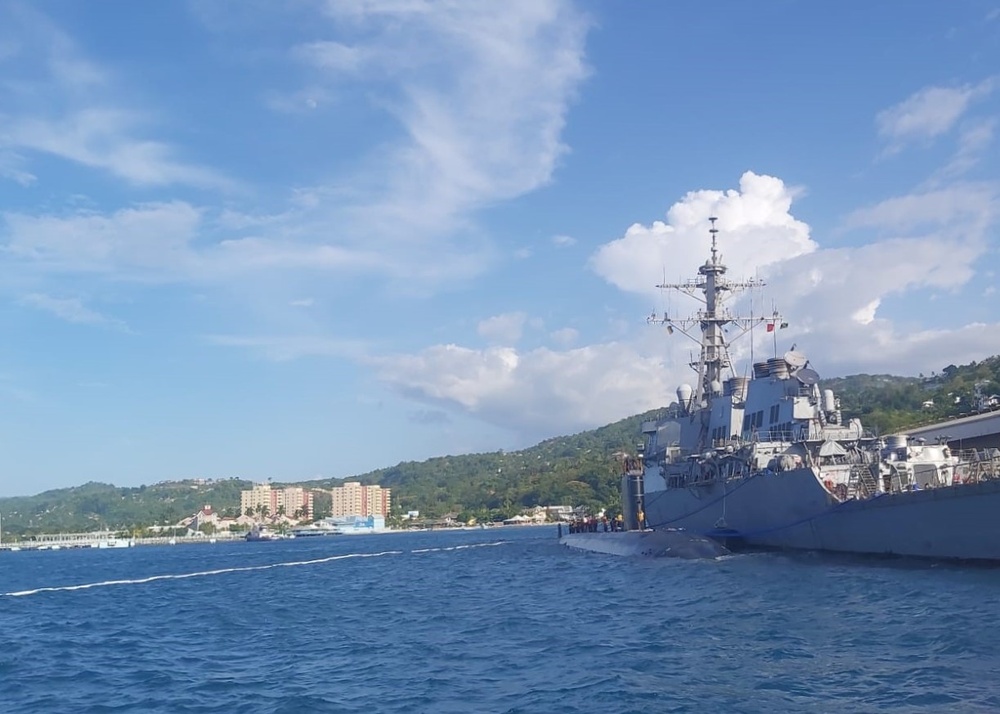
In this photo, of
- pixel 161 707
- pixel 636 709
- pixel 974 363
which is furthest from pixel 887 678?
pixel 974 363

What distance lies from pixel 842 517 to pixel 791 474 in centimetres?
328

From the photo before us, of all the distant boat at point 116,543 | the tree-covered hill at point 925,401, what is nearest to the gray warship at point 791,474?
the tree-covered hill at point 925,401

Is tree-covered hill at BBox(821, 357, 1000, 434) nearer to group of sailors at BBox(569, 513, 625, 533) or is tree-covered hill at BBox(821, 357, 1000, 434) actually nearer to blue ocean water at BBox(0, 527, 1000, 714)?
group of sailors at BBox(569, 513, 625, 533)

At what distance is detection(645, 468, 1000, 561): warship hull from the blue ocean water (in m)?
1.01

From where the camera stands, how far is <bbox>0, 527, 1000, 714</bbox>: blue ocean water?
16438 mm

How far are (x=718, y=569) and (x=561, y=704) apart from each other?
2249 cm

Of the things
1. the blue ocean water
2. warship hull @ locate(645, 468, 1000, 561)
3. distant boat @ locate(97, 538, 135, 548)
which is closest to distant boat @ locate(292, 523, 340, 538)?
distant boat @ locate(97, 538, 135, 548)

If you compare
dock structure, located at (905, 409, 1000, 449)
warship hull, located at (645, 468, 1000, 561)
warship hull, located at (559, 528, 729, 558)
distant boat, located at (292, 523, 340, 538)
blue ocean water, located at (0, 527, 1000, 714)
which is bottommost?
distant boat, located at (292, 523, 340, 538)

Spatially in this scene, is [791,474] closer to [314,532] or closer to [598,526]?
[598,526]

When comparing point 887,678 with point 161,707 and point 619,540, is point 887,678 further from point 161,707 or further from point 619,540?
point 619,540

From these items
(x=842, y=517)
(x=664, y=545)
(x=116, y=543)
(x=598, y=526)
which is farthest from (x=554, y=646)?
→ (x=116, y=543)

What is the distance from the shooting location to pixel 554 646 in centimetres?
2181

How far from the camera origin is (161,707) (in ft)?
58.5

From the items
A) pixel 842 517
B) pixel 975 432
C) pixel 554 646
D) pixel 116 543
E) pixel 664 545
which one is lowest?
pixel 116 543
